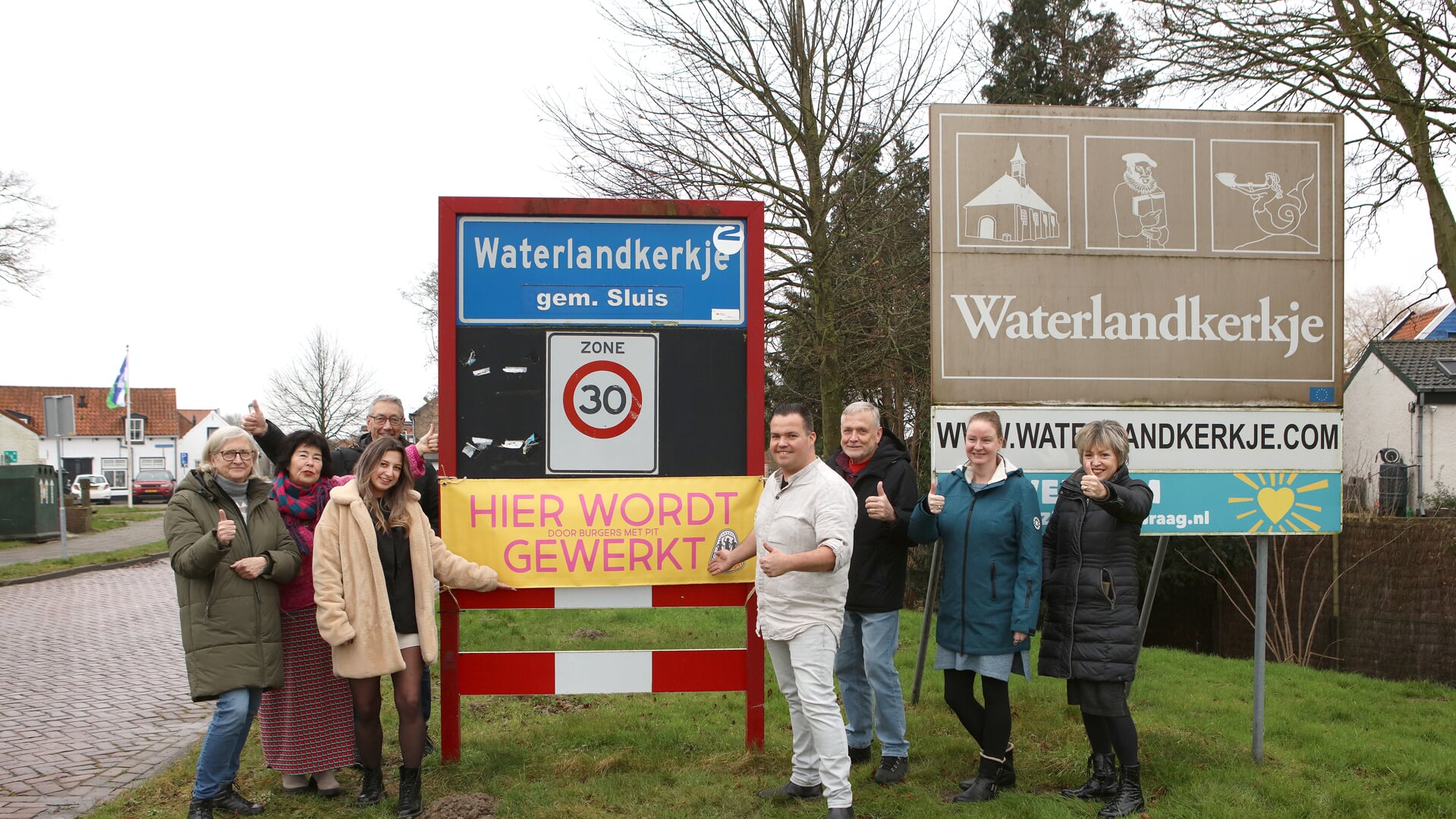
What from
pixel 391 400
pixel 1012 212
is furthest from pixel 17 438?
pixel 1012 212

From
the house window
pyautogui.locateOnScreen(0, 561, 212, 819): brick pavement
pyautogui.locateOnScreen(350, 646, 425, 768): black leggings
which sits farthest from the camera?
the house window

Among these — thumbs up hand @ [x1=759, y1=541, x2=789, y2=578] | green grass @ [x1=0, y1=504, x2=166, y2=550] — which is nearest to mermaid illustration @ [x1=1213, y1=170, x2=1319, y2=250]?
thumbs up hand @ [x1=759, y1=541, x2=789, y2=578]

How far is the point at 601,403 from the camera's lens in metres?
5.55

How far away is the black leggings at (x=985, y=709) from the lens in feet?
15.8

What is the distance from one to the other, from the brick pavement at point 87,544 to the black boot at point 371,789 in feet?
55.9

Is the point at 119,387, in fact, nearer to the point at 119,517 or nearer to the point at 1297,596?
the point at 119,517

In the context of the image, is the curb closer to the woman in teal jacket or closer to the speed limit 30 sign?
the speed limit 30 sign

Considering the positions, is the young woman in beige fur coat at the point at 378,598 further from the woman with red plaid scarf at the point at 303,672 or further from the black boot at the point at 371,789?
the woman with red plaid scarf at the point at 303,672

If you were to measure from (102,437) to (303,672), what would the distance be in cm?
7352

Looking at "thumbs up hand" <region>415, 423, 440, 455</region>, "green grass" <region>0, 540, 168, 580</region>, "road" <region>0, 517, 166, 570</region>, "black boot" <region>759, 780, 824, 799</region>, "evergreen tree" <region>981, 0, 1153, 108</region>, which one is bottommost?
"road" <region>0, 517, 166, 570</region>

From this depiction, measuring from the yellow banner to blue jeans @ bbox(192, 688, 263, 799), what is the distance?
3.99 feet

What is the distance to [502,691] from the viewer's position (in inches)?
216

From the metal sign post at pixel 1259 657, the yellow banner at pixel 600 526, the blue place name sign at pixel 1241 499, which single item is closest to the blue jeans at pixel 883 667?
the yellow banner at pixel 600 526

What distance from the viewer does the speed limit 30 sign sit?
553 centimetres
